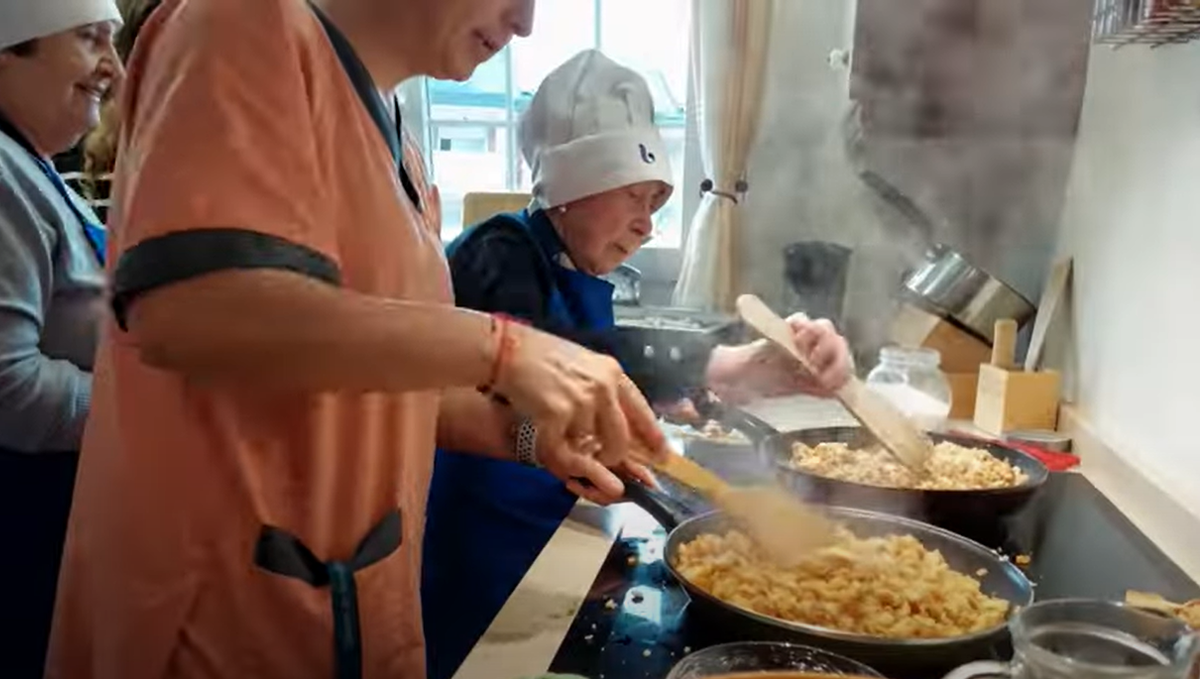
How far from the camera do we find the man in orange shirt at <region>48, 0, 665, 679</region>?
677 mm

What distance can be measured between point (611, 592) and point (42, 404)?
856mm

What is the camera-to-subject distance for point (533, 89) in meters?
2.98

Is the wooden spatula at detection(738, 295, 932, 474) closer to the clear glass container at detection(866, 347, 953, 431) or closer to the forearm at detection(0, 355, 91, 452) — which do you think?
the clear glass container at detection(866, 347, 953, 431)

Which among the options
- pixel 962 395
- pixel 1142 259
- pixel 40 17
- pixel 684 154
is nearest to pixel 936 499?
pixel 1142 259

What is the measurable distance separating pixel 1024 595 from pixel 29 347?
4.20 ft

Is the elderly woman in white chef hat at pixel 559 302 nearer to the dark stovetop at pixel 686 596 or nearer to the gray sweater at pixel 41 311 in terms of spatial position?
the dark stovetop at pixel 686 596

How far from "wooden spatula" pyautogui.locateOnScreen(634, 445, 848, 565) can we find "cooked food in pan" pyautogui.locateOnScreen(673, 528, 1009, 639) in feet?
0.05

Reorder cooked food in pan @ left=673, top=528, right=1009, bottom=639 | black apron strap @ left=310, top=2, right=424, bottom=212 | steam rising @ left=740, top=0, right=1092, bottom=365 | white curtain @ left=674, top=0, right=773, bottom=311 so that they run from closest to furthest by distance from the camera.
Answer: black apron strap @ left=310, top=2, right=424, bottom=212
cooked food in pan @ left=673, top=528, right=1009, bottom=639
steam rising @ left=740, top=0, right=1092, bottom=365
white curtain @ left=674, top=0, right=773, bottom=311

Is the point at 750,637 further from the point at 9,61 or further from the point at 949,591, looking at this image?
the point at 9,61

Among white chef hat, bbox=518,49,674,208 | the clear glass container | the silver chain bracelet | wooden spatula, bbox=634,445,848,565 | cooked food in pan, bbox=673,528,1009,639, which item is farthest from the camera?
the clear glass container

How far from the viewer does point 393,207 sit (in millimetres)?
826

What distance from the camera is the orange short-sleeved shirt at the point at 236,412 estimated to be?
2.23ft

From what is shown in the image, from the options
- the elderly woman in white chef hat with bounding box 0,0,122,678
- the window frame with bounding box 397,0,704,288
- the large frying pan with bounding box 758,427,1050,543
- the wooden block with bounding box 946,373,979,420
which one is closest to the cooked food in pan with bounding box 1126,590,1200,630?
the large frying pan with bounding box 758,427,1050,543

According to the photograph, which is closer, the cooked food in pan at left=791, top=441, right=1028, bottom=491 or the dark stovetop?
the dark stovetop
